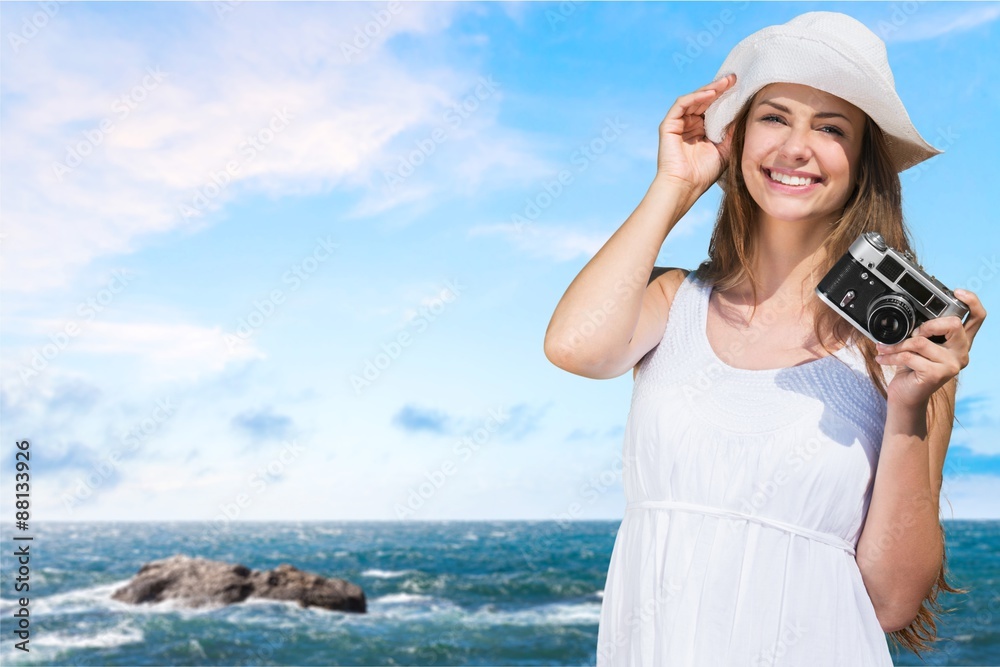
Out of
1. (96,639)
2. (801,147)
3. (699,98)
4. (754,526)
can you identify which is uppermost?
(699,98)

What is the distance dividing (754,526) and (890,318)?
497 mm

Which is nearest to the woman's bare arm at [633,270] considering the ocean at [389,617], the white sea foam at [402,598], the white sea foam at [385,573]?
the ocean at [389,617]

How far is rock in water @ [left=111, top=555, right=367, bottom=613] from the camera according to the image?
1591 centimetres

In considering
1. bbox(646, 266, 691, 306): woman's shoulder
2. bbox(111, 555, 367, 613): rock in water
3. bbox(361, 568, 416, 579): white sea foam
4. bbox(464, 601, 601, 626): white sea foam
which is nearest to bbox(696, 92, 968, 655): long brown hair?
bbox(646, 266, 691, 306): woman's shoulder

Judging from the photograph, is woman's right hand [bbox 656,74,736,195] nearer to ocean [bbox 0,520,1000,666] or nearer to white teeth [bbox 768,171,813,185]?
white teeth [bbox 768,171,813,185]

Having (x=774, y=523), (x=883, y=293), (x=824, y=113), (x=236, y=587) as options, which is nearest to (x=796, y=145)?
(x=824, y=113)

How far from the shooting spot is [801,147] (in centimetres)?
198

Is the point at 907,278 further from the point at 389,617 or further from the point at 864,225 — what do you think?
the point at 389,617

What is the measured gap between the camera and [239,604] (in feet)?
52.1

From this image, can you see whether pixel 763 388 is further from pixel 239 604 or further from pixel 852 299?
pixel 239 604

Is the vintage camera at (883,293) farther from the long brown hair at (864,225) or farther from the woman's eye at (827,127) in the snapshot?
the woman's eye at (827,127)

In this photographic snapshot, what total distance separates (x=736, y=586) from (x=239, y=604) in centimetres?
1541

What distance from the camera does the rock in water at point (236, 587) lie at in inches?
626

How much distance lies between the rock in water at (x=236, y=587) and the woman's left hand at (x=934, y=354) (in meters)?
Answer: 15.2
